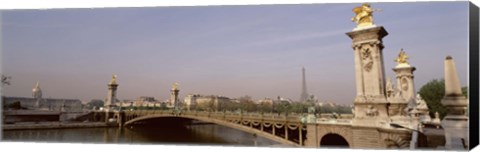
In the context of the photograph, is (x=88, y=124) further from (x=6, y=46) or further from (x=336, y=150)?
(x=336, y=150)

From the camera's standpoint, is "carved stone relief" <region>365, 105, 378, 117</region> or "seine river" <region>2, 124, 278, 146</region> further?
"seine river" <region>2, 124, 278, 146</region>

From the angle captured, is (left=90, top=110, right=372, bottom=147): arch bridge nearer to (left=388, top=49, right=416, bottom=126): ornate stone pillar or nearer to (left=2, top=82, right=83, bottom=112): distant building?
(left=388, top=49, right=416, bottom=126): ornate stone pillar

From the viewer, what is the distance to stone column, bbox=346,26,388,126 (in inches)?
271

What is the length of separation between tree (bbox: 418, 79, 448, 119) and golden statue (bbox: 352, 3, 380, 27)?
1351 millimetres

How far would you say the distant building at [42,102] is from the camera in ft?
28.2

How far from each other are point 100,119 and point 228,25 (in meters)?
Result: 4.84

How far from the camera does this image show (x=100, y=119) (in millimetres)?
10617

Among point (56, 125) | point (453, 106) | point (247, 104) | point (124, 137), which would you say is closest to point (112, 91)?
point (124, 137)

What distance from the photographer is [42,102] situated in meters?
9.84

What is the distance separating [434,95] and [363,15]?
1672 mm

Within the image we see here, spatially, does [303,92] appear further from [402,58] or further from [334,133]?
[402,58]

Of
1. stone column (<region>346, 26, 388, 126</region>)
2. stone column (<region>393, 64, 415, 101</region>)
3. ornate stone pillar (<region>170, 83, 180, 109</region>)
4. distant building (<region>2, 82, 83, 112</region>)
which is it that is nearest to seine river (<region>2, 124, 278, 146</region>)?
distant building (<region>2, 82, 83, 112</region>)

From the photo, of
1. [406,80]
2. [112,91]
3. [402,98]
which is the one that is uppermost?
[406,80]

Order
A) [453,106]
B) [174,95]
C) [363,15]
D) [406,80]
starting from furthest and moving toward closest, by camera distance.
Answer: [174,95]
[406,80]
[363,15]
[453,106]
